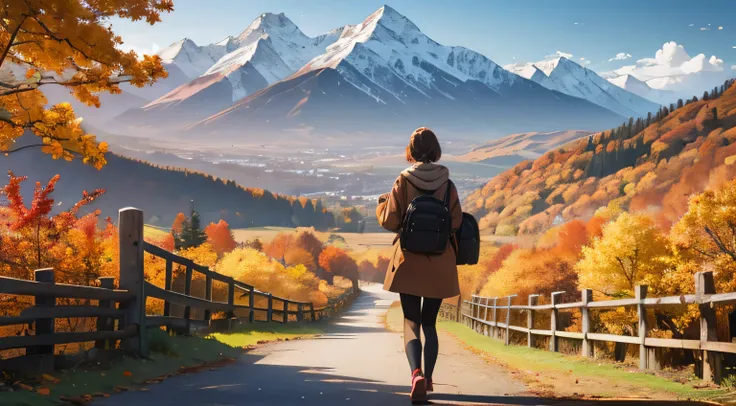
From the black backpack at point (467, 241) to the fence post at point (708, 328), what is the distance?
2.48 meters

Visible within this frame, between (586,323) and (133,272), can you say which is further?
(586,323)

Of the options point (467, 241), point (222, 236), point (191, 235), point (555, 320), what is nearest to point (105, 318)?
point (467, 241)

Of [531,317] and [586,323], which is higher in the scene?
[586,323]

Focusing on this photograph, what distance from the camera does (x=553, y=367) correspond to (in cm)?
1058

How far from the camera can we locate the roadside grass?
6.11 metres

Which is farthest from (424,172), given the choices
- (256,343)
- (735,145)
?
(735,145)

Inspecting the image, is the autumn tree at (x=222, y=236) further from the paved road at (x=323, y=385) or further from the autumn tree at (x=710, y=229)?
the paved road at (x=323, y=385)

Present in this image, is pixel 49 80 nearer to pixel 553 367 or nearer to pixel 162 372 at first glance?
pixel 162 372

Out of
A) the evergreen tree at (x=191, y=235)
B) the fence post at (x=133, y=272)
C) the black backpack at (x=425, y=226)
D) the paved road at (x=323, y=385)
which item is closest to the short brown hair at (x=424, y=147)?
the black backpack at (x=425, y=226)

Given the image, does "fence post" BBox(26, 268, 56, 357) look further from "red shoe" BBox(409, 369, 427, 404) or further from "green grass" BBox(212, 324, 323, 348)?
"green grass" BBox(212, 324, 323, 348)

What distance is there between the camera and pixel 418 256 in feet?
21.4

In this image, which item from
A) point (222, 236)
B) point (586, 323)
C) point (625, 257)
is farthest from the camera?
point (222, 236)

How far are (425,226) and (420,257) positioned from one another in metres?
0.30

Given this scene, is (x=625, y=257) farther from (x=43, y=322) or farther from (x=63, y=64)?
(x=43, y=322)
